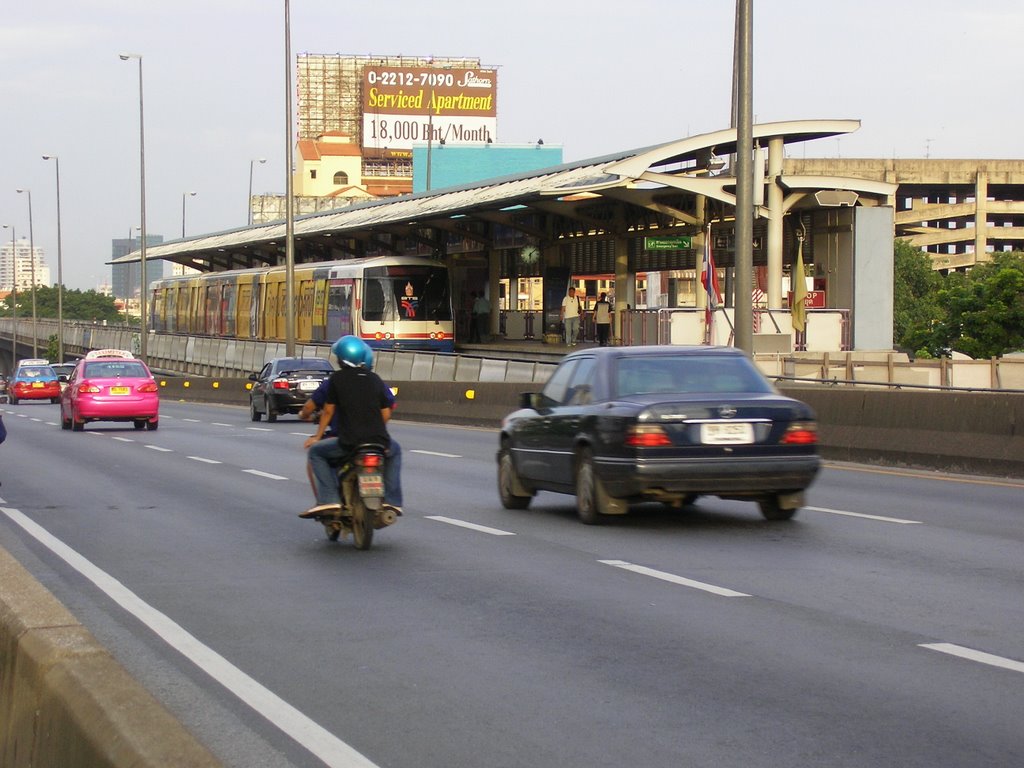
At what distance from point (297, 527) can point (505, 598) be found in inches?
181

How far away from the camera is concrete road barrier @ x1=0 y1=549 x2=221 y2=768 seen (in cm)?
404

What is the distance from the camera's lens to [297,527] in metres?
13.7

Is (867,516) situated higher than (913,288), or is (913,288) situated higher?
(913,288)

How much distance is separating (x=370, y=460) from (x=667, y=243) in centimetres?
2611

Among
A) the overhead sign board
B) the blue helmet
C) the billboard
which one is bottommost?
the blue helmet

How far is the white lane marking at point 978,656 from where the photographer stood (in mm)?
7176

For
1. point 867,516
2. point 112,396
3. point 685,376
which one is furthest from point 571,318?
point 685,376

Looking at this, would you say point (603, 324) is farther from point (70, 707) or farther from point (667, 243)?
point (70, 707)

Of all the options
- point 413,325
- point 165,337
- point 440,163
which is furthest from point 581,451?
point 440,163

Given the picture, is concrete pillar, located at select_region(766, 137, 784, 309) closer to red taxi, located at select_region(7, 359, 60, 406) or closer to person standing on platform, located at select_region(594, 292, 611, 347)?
person standing on platform, located at select_region(594, 292, 611, 347)

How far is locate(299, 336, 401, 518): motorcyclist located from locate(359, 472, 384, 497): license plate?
210 millimetres

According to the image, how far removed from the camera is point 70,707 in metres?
4.59

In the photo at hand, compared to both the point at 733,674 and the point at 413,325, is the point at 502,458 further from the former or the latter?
the point at 413,325

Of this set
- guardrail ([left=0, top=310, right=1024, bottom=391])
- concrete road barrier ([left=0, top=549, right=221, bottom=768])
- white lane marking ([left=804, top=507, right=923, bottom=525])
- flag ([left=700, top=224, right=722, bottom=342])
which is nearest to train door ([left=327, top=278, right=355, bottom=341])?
guardrail ([left=0, top=310, right=1024, bottom=391])
